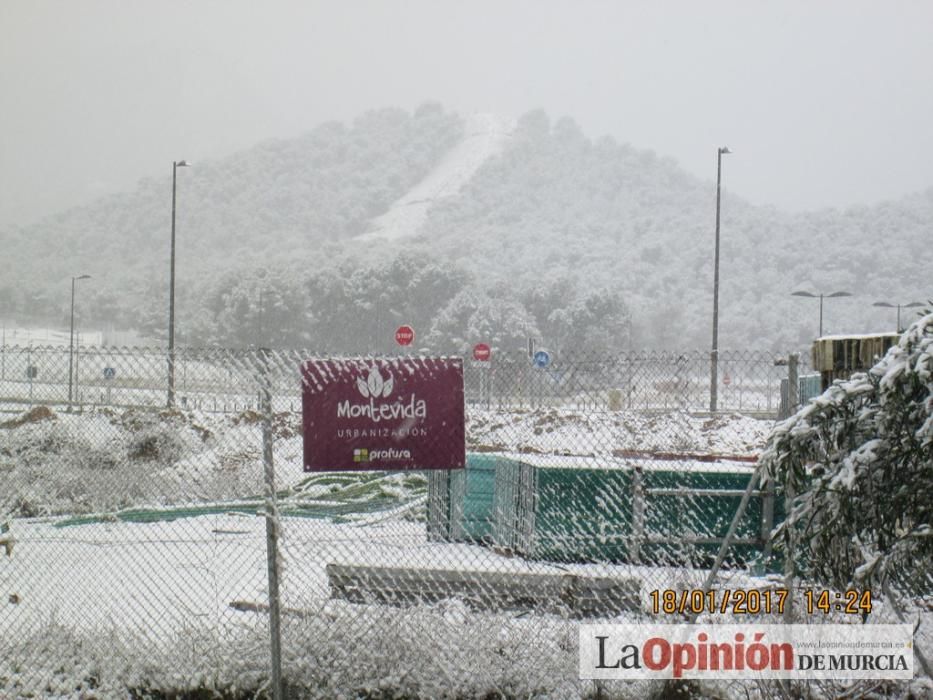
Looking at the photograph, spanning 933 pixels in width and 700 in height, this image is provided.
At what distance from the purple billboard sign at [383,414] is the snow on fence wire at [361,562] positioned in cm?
24

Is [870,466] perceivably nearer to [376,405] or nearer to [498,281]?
[376,405]

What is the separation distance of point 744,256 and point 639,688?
524 feet

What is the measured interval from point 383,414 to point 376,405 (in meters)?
0.06

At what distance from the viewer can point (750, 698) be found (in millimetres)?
4793

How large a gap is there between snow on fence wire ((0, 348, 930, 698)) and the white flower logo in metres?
0.39

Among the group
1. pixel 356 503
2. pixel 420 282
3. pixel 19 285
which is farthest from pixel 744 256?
pixel 356 503

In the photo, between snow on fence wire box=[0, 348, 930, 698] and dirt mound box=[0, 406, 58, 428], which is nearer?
snow on fence wire box=[0, 348, 930, 698]

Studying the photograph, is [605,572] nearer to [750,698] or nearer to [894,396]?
[750,698]

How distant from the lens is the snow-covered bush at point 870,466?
4004 millimetres

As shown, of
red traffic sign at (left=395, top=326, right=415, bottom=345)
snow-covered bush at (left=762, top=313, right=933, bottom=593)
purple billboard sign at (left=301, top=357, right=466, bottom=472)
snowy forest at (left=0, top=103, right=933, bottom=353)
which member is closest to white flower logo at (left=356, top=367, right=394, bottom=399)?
purple billboard sign at (left=301, top=357, right=466, bottom=472)

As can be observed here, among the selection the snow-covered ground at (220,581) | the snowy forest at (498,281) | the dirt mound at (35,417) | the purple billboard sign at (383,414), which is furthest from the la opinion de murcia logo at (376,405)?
the snowy forest at (498,281)

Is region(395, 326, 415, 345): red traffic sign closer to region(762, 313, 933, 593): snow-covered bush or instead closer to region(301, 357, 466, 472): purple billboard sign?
region(301, 357, 466, 472): purple billboard sign
